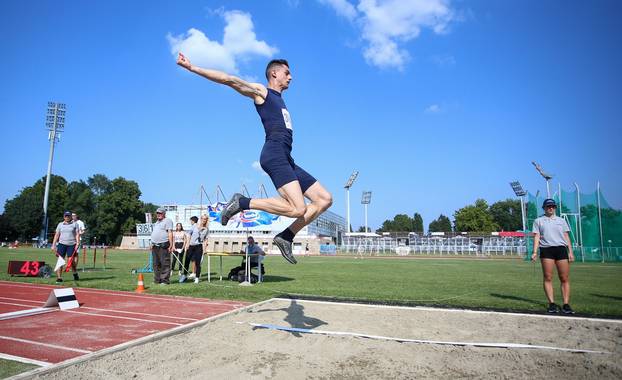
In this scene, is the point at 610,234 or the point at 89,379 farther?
the point at 610,234

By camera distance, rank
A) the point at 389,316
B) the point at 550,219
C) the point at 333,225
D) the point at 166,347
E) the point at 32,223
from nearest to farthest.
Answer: the point at 166,347 < the point at 389,316 < the point at 550,219 < the point at 32,223 < the point at 333,225

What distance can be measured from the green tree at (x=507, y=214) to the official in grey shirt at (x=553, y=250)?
363ft

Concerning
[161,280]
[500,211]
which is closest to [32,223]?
[161,280]

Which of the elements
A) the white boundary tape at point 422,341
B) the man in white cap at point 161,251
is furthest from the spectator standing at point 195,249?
the white boundary tape at point 422,341

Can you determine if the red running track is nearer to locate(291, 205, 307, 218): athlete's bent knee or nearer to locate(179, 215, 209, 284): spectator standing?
locate(291, 205, 307, 218): athlete's bent knee

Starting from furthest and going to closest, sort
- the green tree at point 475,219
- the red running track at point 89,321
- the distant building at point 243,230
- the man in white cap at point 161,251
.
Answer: the green tree at point 475,219
the distant building at point 243,230
the man in white cap at point 161,251
the red running track at point 89,321

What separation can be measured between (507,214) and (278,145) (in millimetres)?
118837

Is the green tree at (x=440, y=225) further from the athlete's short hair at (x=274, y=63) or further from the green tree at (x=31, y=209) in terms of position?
the athlete's short hair at (x=274, y=63)

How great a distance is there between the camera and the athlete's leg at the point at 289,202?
4.29 m

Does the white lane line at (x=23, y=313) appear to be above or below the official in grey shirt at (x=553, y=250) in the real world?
below

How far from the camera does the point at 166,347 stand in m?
4.38

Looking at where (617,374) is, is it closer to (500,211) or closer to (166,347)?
(166,347)

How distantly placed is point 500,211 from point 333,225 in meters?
56.1

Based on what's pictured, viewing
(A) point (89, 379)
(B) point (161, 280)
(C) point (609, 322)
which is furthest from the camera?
(B) point (161, 280)
